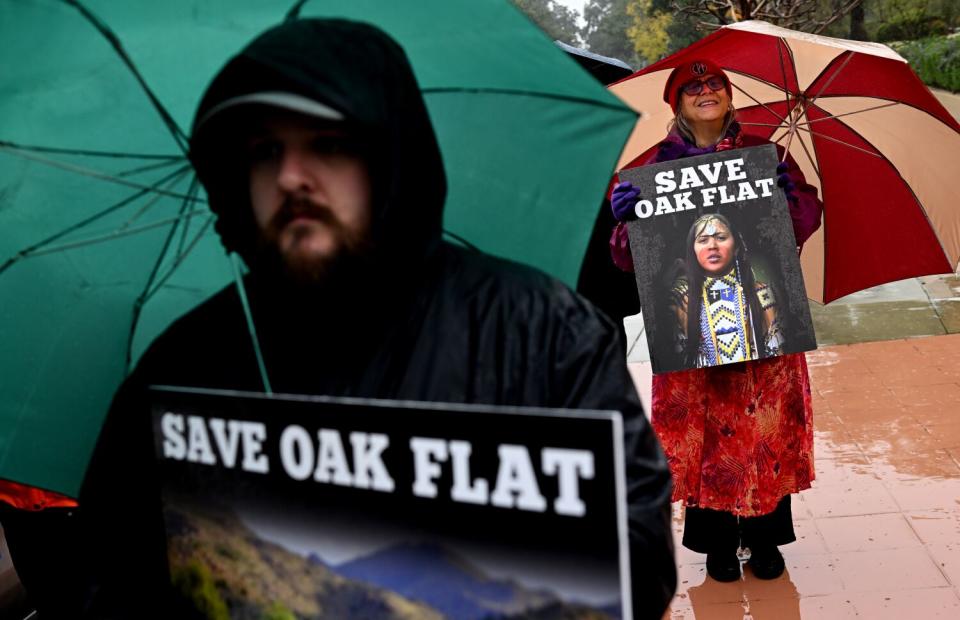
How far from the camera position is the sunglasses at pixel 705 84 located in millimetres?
3785

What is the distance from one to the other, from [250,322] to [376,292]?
21 cm

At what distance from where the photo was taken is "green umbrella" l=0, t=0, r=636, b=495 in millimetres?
1639

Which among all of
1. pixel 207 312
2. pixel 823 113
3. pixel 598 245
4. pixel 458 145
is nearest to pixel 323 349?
pixel 207 312

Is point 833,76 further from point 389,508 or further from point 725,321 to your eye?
point 389,508

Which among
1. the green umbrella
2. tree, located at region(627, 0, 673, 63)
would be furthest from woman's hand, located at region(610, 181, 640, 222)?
tree, located at region(627, 0, 673, 63)

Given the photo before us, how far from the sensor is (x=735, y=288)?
3.38m

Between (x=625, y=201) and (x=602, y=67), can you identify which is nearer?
(x=625, y=201)

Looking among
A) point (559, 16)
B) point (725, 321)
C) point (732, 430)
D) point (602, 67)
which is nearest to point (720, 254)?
point (725, 321)

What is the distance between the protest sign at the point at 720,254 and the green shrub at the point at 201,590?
2.02 metres

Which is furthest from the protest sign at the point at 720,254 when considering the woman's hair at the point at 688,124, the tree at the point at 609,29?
the tree at the point at 609,29

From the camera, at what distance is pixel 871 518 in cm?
485

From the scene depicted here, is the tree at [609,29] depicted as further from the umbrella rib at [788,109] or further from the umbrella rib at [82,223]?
the umbrella rib at [82,223]

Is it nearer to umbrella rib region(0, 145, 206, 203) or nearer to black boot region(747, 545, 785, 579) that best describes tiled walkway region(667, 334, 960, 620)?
black boot region(747, 545, 785, 579)

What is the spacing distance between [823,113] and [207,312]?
9.39 feet
